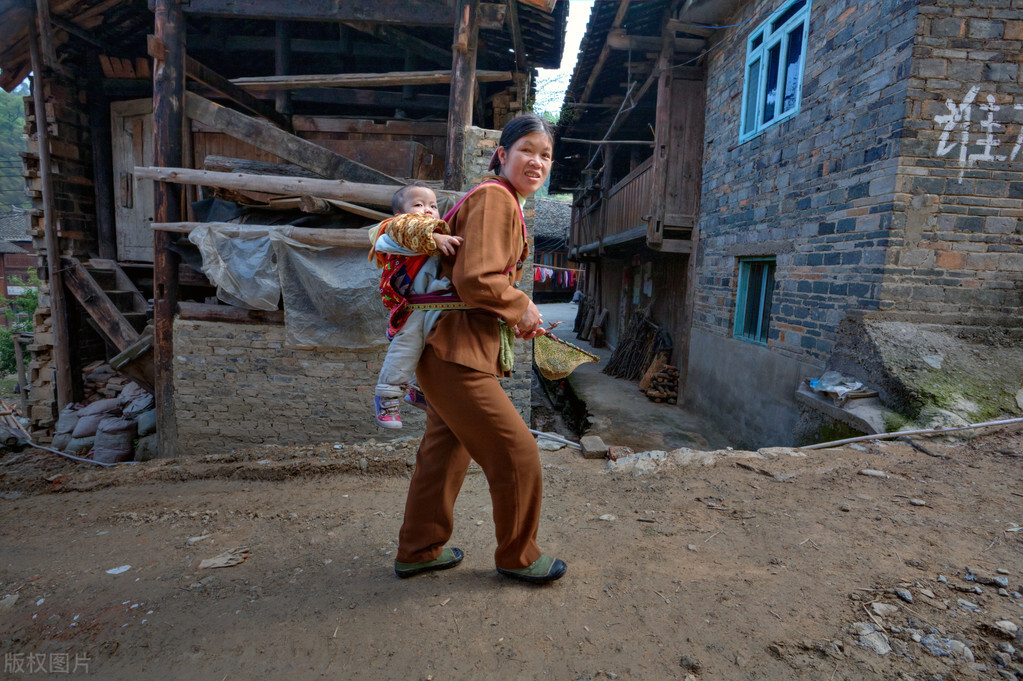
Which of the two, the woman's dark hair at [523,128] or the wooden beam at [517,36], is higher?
the wooden beam at [517,36]

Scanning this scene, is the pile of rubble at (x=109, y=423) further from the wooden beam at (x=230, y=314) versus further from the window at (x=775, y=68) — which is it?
the window at (x=775, y=68)

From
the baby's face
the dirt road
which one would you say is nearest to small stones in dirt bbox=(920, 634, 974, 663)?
the dirt road

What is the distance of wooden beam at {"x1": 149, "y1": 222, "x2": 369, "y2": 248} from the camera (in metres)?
4.82

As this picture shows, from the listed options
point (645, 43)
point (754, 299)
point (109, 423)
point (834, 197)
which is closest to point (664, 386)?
point (754, 299)

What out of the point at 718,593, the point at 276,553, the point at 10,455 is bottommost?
the point at 10,455

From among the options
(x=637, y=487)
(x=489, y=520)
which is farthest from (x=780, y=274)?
(x=489, y=520)

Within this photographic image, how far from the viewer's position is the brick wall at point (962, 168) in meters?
4.21

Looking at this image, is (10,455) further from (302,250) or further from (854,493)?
(854,493)

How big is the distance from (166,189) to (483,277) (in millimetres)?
5005

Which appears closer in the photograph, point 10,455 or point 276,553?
point 276,553

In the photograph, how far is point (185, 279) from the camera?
215 inches

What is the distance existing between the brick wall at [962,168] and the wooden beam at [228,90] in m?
6.54

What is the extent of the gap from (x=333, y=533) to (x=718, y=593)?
178 centimetres

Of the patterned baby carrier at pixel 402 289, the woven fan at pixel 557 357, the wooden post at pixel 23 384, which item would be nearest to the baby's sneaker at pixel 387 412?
the patterned baby carrier at pixel 402 289
